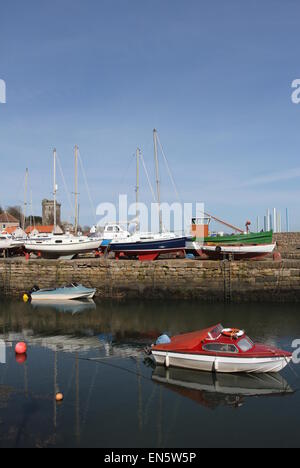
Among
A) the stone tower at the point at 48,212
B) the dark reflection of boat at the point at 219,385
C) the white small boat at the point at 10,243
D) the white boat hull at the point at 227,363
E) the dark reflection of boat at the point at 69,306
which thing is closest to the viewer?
the dark reflection of boat at the point at 219,385

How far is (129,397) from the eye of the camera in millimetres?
10656

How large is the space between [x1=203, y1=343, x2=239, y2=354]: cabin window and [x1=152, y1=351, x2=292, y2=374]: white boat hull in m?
0.22

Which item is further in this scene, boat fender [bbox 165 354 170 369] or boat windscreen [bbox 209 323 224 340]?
boat fender [bbox 165 354 170 369]

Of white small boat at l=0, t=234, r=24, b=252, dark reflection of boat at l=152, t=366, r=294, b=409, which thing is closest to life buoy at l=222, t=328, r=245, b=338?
dark reflection of boat at l=152, t=366, r=294, b=409

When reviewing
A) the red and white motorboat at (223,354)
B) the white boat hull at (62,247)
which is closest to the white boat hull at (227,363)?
the red and white motorboat at (223,354)

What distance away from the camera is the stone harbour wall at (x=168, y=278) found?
79.2ft

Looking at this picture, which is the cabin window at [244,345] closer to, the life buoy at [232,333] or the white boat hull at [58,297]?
the life buoy at [232,333]

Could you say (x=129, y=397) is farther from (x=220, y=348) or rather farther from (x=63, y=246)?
(x=63, y=246)

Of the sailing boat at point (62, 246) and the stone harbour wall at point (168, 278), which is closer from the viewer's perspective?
the stone harbour wall at point (168, 278)

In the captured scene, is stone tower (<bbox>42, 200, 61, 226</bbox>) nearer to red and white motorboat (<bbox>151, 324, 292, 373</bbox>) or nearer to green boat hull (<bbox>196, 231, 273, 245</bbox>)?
green boat hull (<bbox>196, 231, 273, 245</bbox>)

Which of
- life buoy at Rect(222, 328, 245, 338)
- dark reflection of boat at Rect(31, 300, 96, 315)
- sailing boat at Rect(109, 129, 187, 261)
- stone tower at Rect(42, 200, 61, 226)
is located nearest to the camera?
life buoy at Rect(222, 328, 245, 338)

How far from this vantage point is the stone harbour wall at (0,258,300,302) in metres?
24.1
